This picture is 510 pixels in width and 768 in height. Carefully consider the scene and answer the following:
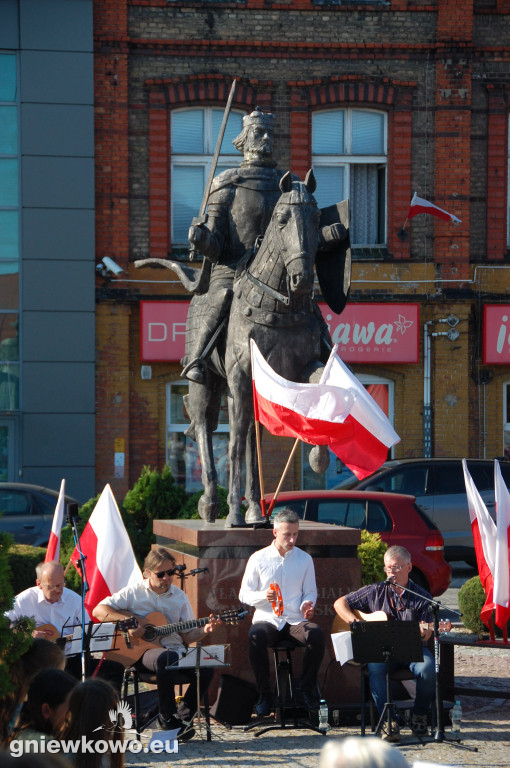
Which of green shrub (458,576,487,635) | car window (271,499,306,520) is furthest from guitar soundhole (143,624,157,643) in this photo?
car window (271,499,306,520)

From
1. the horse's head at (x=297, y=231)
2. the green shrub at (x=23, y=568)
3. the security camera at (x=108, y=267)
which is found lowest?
the green shrub at (x=23, y=568)

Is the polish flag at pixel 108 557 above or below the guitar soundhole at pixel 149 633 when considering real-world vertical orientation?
above

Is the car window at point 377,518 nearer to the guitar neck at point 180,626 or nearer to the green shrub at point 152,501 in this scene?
the green shrub at point 152,501

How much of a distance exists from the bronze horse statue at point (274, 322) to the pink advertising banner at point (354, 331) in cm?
1116

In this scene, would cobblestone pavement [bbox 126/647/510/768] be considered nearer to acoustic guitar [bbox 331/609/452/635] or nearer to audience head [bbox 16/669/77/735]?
acoustic guitar [bbox 331/609/452/635]

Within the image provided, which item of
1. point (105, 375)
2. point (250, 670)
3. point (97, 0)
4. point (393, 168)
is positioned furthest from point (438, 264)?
point (250, 670)

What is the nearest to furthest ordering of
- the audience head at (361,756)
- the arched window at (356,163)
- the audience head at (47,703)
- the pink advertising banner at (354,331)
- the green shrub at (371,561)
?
the audience head at (361,756)
the audience head at (47,703)
the green shrub at (371,561)
the pink advertising banner at (354,331)
the arched window at (356,163)

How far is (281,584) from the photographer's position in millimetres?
8828

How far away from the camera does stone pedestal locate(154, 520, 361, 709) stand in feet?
30.7

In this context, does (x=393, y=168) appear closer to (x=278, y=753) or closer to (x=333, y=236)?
(x=333, y=236)

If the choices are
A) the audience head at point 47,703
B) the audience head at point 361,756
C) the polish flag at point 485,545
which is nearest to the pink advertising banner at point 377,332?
the polish flag at point 485,545

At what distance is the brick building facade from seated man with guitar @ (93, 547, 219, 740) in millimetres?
13010

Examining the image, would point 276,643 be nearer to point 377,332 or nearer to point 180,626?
point 180,626

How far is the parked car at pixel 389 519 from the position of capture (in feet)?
48.8
